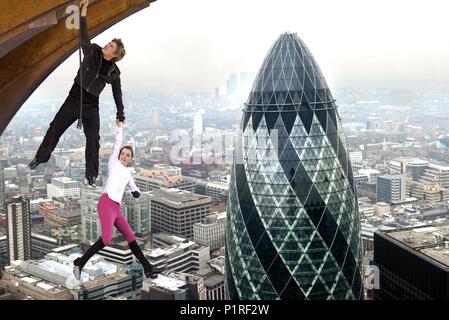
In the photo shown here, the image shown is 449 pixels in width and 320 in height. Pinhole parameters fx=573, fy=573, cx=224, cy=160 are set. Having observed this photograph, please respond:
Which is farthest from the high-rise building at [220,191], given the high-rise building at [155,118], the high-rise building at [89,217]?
the high-rise building at [155,118]

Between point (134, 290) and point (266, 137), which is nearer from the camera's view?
point (134, 290)

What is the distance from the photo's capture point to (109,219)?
2.11 m

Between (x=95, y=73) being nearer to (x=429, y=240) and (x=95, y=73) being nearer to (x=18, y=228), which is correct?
(x=18, y=228)

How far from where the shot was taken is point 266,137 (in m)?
12.0

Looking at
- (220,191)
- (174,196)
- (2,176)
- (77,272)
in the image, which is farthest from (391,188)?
(77,272)

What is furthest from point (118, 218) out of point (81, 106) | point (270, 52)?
point (270, 52)

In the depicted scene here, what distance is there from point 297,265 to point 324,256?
0.57 m

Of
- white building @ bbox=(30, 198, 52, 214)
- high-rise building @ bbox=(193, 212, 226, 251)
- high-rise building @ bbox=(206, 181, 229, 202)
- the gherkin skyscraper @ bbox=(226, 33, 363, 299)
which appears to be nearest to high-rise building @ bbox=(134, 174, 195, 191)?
white building @ bbox=(30, 198, 52, 214)

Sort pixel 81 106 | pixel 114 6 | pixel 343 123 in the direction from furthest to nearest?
1. pixel 343 123
2. pixel 114 6
3. pixel 81 106

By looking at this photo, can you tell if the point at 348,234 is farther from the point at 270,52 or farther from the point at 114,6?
the point at 114,6

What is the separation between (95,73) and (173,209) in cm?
298

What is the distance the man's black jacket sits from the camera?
205cm

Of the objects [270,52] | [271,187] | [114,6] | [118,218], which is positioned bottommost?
[271,187]

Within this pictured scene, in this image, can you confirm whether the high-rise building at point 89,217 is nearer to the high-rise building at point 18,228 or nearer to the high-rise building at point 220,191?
the high-rise building at point 18,228
